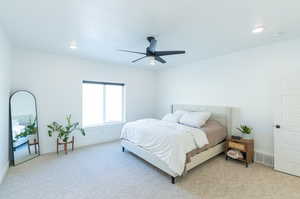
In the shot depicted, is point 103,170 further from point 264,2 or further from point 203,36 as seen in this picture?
point 264,2

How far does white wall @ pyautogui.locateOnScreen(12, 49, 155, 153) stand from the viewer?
3432 mm

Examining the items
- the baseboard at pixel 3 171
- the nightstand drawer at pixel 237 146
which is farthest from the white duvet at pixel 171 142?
the baseboard at pixel 3 171

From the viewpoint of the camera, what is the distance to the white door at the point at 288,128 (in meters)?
2.66

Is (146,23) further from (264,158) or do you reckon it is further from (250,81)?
(264,158)

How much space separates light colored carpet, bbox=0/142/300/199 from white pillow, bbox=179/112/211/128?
34.6 inches

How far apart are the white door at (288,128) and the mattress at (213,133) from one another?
0.99 metres

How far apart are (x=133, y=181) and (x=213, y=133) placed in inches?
79.0

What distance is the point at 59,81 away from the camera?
3840mm

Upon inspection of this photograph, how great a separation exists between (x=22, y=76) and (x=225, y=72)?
5.00 m

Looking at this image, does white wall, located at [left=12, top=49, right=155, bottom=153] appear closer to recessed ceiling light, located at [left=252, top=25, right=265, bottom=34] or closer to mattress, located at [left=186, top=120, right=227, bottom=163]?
mattress, located at [left=186, top=120, right=227, bottom=163]

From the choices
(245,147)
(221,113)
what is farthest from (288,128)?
(221,113)

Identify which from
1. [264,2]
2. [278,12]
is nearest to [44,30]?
[264,2]

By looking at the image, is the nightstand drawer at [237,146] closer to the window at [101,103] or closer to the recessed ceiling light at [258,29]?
the recessed ceiling light at [258,29]

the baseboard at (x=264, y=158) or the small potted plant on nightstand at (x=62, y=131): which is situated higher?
the small potted plant on nightstand at (x=62, y=131)
